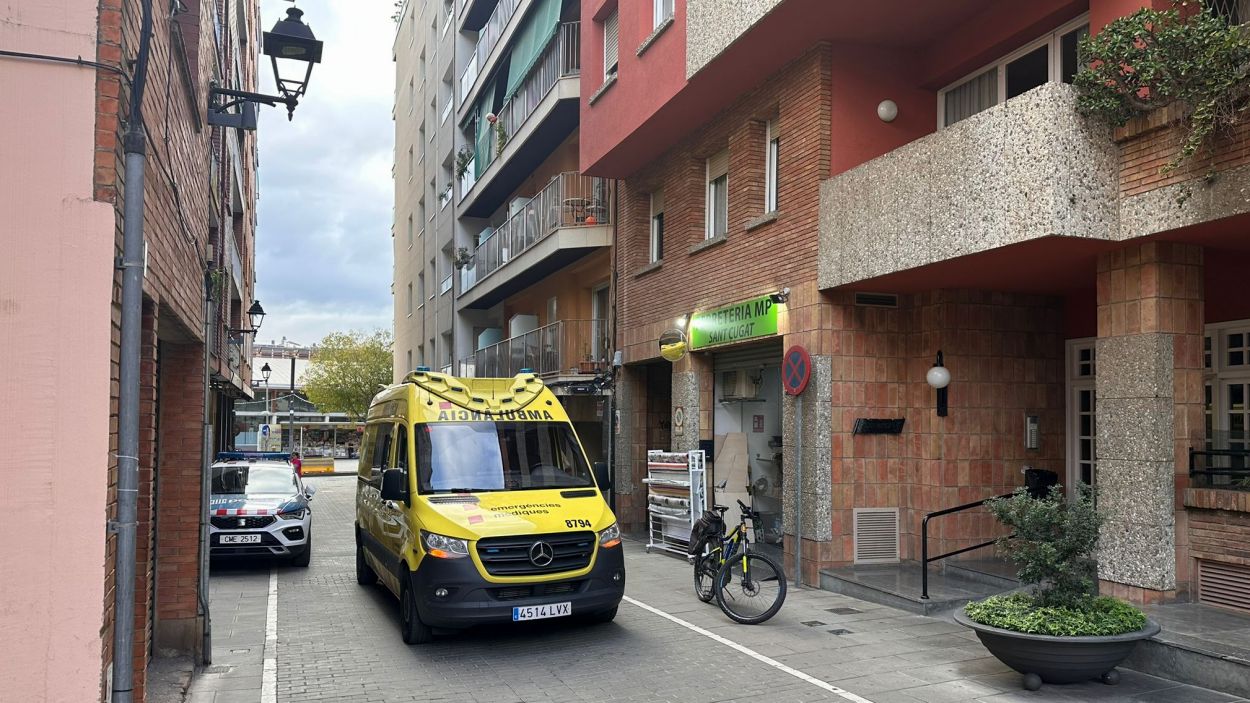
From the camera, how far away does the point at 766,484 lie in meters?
15.4

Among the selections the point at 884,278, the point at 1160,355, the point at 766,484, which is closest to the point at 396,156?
the point at 766,484

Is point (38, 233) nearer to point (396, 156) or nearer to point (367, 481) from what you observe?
point (367, 481)

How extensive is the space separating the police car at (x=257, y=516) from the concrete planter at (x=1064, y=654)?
32.4 ft

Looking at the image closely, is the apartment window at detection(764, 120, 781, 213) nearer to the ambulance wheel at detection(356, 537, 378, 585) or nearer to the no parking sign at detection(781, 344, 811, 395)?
the no parking sign at detection(781, 344, 811, 395)

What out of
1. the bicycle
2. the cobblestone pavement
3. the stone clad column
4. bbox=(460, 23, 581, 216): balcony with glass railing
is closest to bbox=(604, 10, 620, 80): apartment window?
bbox=(460, 23, 581, 216): balcony with glass railing

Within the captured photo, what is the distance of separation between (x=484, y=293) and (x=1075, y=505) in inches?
856

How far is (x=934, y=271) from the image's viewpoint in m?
10.2

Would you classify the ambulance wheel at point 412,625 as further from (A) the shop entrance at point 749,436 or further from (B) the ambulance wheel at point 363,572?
(A) the shop entrance at point 749,436

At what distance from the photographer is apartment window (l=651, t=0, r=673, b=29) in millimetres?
14867

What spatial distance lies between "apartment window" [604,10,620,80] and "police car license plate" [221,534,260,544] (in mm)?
10208

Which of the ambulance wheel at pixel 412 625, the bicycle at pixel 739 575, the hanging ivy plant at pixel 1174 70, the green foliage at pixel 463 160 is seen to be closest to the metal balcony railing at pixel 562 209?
the green foliage at pixel 463 160

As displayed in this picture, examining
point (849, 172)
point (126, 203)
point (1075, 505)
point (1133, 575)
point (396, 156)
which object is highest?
point (396, 156)

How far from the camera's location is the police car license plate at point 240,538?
505 inches

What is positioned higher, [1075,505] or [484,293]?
[484,293]
